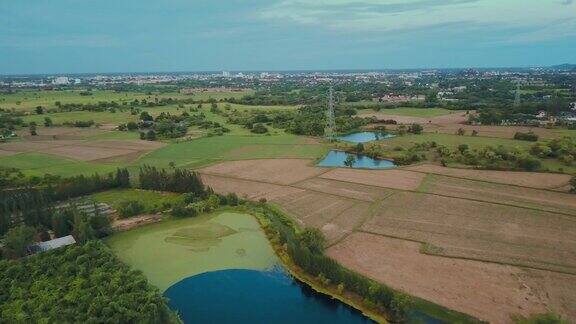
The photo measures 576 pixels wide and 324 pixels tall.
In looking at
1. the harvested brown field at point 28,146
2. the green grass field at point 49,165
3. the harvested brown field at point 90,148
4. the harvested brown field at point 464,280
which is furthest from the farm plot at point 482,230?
the harvested brown field at point 28,146

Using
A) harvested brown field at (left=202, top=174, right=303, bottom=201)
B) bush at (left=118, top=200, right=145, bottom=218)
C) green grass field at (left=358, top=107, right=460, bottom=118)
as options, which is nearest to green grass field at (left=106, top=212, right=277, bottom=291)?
bush at (left=118, top=200, right=145, bottom=218)

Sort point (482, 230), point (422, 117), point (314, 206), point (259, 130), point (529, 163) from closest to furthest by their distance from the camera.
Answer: point (482, 230)
point (314, 206)
point (529, 163)
point (259, 130)
point (422, 117)

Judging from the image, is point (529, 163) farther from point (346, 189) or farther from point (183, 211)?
point (183, 211)

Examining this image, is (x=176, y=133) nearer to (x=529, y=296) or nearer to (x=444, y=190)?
(x=444, y=190)

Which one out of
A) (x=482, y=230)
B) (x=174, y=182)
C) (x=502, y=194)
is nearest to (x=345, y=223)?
(x=482, y=230)

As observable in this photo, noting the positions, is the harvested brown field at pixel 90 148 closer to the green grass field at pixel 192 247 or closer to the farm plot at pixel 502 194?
the green grass field at pixel 192 247
